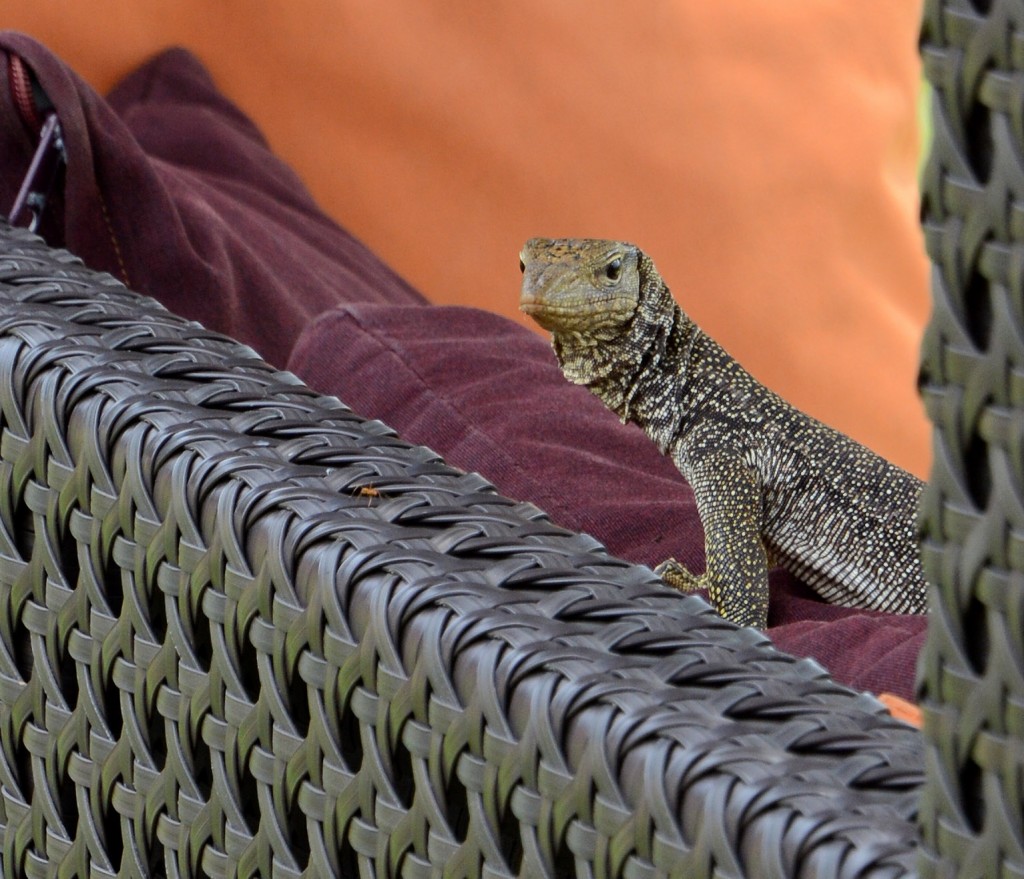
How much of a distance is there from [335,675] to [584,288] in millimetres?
654

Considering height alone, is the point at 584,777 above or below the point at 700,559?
above

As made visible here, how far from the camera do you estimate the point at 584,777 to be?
483 mm

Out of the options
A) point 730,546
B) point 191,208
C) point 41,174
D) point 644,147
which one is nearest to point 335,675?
point 730,546

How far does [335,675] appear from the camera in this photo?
1.82 ft

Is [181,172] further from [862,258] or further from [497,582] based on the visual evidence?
[497,582]

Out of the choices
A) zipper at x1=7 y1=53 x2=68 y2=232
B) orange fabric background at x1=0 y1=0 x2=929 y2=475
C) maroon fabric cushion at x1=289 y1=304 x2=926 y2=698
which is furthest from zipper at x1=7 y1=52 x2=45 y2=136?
orange fabric background at x1=0 y1=0 x2=929 y2=475

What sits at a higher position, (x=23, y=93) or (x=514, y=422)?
(x=23, y=93)

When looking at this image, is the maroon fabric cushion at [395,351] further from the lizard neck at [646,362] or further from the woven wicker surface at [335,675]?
the woven wicker surface at [335,675]

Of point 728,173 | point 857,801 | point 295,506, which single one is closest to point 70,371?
point 295,506

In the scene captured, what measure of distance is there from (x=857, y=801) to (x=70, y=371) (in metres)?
0.43

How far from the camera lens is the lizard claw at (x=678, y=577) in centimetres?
109

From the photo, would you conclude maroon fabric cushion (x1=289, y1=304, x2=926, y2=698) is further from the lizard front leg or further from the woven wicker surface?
the woven wicker surface

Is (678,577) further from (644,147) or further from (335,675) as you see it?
(644,147)

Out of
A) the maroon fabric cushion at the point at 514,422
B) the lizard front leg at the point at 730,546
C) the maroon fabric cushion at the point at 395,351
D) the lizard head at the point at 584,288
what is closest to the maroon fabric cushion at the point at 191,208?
the maroon fabric cushion at the point at 395,351
